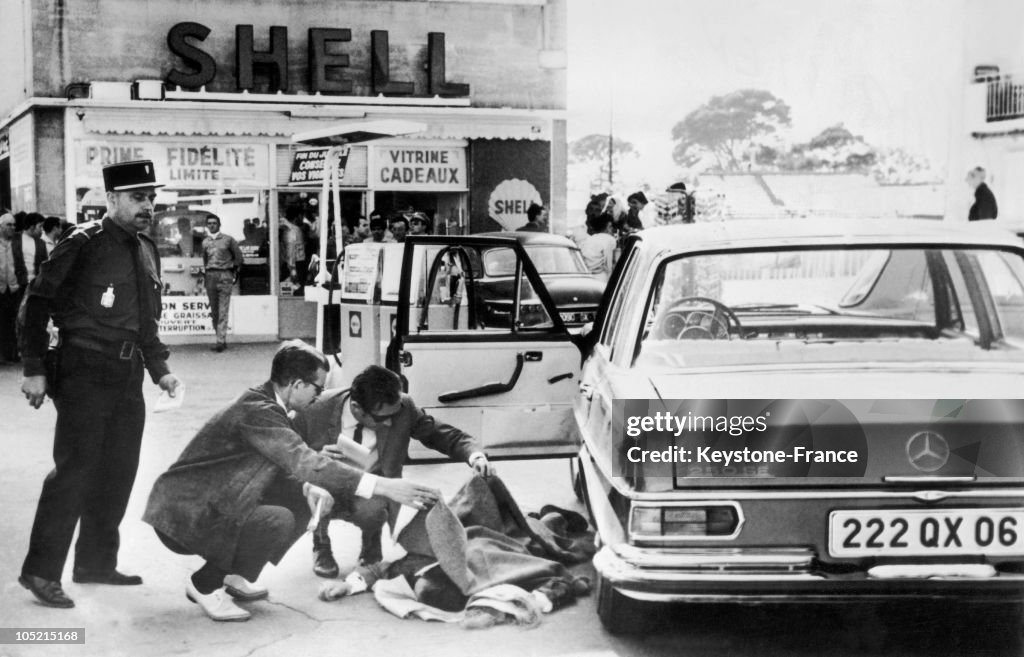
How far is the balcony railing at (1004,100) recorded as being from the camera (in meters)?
10.4

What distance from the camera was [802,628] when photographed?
399 centimetres

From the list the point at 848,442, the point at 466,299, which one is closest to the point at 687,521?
the point at 848,442

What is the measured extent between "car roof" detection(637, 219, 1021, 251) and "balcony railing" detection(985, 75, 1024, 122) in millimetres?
6196

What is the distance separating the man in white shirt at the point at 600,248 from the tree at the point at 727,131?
122 centimetres

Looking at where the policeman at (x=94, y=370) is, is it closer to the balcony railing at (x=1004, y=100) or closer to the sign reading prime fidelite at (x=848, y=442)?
the sign reading prime fidelite at (x=848, y=442)

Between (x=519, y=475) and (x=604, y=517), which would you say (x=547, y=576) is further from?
(x=519, y=475)

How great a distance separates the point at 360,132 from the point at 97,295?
4845 mm

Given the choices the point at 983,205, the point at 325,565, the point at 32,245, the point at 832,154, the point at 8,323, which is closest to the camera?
the point at 325,565

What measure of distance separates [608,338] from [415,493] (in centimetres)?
108

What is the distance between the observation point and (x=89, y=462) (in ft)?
14.6

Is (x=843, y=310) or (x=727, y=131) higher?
(x=727, y=131)

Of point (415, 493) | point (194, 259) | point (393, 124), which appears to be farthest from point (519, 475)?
point (194, 259)

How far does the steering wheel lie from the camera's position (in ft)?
14.6

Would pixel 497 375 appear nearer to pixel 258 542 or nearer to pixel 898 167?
pixel 258 542
